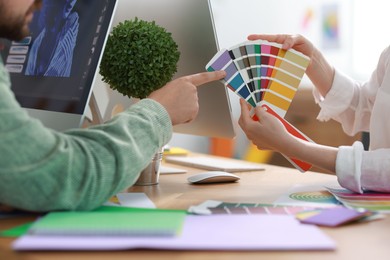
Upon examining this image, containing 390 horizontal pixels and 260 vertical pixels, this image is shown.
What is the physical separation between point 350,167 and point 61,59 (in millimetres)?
576

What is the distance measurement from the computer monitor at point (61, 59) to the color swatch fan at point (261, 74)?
238 mm

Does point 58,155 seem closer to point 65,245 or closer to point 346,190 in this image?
point 65,245

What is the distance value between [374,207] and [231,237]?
1.10ft

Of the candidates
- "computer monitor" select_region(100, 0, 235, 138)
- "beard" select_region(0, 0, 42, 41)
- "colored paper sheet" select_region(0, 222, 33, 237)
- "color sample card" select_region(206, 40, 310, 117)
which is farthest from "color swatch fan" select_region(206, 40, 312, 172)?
"colored paper sheet" select_region(0, 222, 33, 237)

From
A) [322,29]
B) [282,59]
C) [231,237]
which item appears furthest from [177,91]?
[322,29]

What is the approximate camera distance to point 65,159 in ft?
2.10

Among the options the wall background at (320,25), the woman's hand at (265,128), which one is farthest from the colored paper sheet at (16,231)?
the wall background at (320,25)

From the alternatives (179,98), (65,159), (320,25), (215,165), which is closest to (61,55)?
(179,98)

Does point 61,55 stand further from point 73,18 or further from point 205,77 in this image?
point 205,77

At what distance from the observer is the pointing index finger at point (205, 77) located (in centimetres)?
94

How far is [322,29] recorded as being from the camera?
288 centimetres

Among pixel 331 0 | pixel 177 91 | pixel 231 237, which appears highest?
pixel 331 0

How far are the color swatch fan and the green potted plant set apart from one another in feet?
0.30

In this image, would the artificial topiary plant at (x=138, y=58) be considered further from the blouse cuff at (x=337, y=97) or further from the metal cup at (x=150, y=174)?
the blouse cuff at (x=337, y=97)
